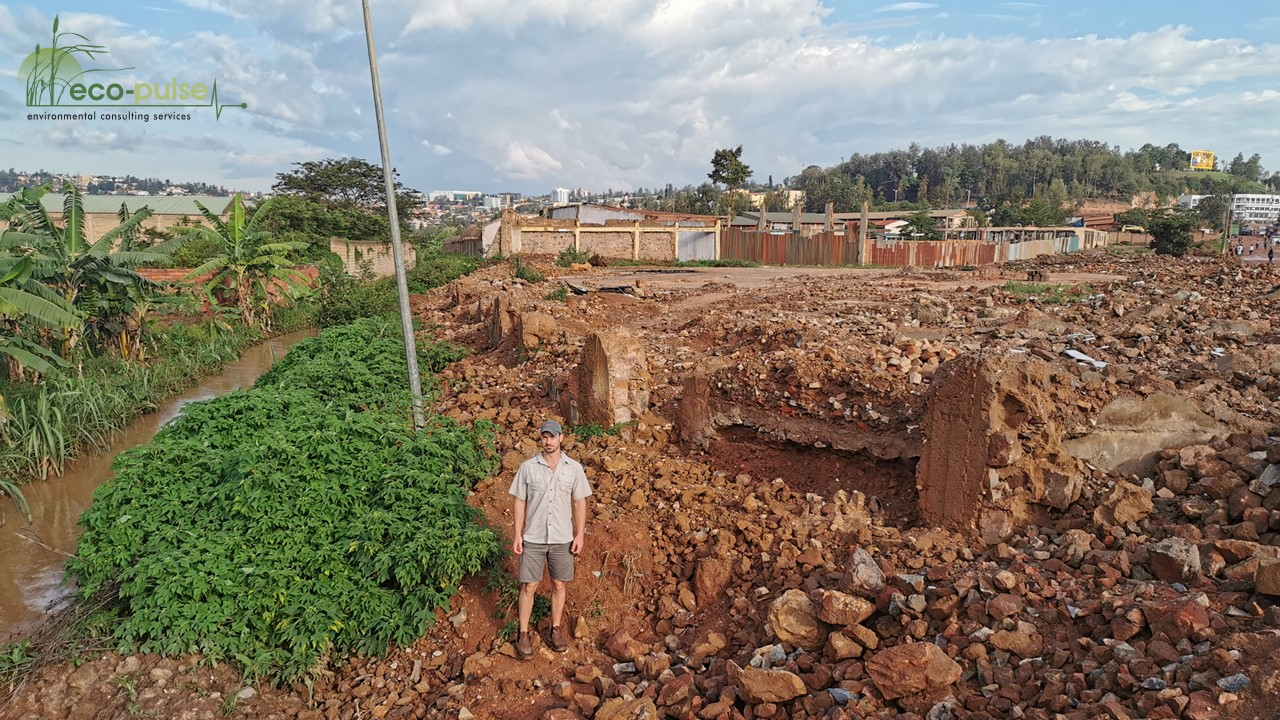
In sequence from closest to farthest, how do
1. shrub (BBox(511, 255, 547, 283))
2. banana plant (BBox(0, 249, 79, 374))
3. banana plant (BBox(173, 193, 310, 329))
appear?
banana plant (BBox(0, 249, 79, 374)) → banana plant (BBox(173, 193, 310, 329)) → shrub (BBox(511, 255, 547, 283))

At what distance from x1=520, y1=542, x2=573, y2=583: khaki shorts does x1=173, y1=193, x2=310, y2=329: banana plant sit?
44.6ft

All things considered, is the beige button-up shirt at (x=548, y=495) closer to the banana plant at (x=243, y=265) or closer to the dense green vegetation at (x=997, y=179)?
the banana plant at (x=243, y=265)

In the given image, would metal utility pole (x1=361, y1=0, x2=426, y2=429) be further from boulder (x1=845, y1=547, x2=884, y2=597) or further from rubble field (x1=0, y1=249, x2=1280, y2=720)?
boulder (x1=845, y1=547, x2=884, y2=597)

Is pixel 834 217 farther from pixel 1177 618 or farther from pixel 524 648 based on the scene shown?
pixel 1177 618

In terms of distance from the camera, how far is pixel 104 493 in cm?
497

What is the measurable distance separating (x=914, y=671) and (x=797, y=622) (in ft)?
2.62

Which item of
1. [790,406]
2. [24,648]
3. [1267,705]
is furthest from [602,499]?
[1267,705]

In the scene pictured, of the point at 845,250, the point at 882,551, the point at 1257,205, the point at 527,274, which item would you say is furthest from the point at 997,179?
the point at 882,551

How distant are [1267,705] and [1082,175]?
106 m

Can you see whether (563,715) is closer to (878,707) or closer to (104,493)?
(878,707)

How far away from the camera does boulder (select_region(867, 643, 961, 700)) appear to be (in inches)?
124

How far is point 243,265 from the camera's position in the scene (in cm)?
1638

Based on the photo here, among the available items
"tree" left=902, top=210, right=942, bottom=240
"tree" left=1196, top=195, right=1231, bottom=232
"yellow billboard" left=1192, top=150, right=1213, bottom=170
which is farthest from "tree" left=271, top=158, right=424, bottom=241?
"yellow billboard" left=1192, top=150, right=1213, bottom=170

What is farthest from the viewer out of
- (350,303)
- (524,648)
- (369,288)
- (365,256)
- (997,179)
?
(997,179)
